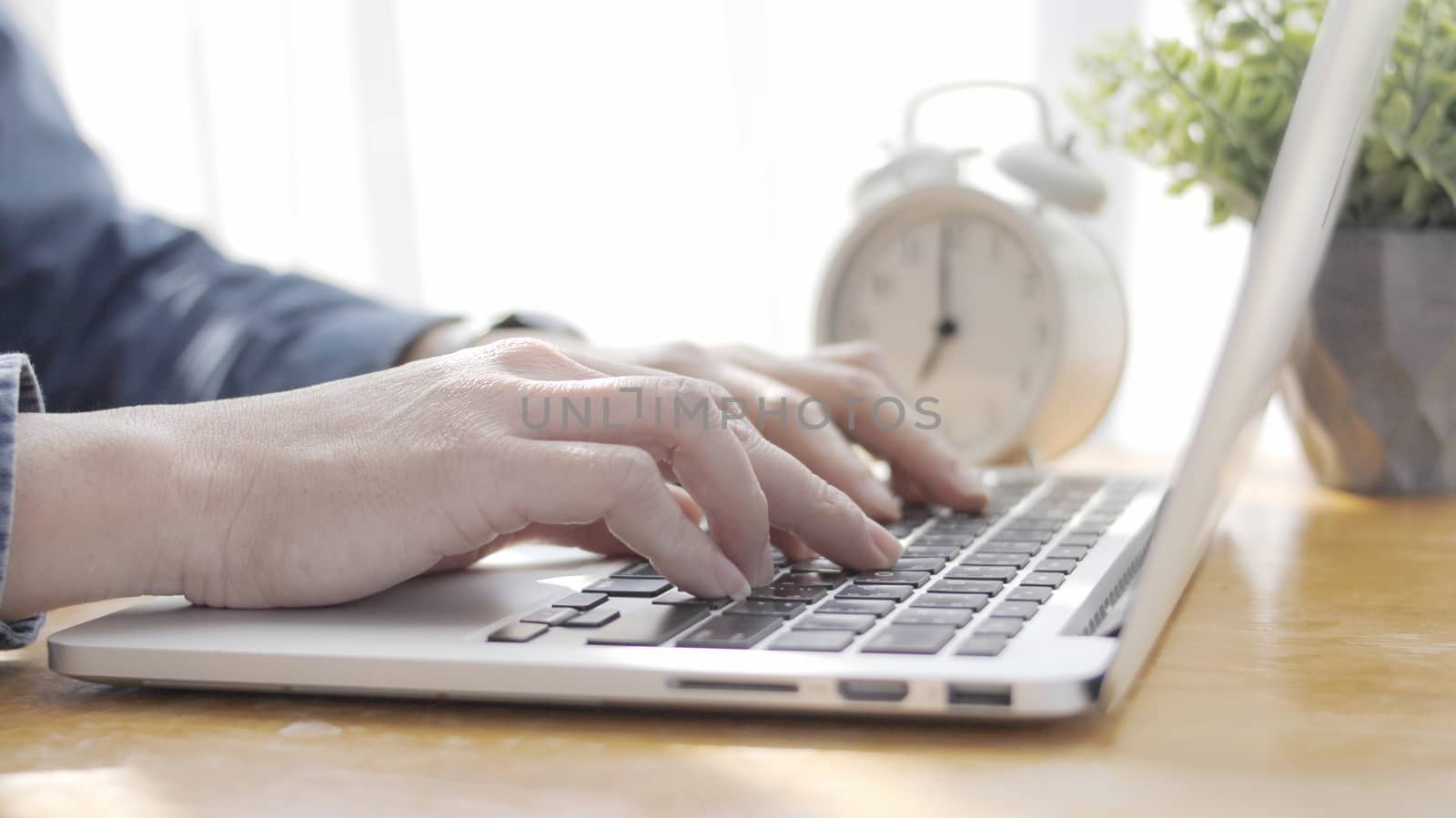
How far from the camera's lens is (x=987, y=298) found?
112 centimetres

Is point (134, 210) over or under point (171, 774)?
over

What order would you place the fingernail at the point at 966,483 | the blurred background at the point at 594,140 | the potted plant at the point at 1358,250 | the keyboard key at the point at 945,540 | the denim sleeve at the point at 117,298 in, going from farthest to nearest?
the blurred background at the point at 594,140
the denim sleeve at the point at 117,298
the potted plant at the point at 1358,250
the fingernail at the point at 966,483
the keyboard key at the point at 945,540

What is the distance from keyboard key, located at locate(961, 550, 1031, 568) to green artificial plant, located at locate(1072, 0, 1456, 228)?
44 cm

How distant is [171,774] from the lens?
411 millimetres

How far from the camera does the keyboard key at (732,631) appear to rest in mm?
457

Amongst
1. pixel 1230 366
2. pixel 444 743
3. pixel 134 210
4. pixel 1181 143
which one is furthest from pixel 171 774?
pixel 134 210

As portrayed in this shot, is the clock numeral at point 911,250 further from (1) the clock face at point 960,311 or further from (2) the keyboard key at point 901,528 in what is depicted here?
(2) the keyboard key at point 901,528

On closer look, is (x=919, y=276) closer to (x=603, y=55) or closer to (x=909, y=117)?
(x=909, y=117)

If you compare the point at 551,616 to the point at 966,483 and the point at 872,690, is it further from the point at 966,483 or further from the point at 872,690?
the point at 966,483

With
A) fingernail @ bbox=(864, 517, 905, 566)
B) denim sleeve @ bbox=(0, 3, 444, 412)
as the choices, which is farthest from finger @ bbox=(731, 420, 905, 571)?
denim sleeve @ bbox=(0, 3, 444, 412)

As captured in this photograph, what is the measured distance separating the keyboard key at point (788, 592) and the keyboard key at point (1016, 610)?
77mm

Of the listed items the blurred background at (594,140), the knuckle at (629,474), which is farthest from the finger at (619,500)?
the blurred background at (594,140)

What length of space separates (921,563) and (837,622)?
0.47 feet

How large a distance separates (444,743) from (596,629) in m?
0.08
